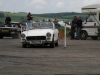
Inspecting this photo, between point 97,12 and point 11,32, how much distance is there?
6.88 m

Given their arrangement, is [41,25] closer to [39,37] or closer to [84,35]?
[39,37]

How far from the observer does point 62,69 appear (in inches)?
473

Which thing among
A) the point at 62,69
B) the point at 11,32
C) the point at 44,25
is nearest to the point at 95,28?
the point at 11,32

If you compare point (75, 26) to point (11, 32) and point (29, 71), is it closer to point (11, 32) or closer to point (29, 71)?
point (11, 32)

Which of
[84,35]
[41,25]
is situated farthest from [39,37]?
[84,35]

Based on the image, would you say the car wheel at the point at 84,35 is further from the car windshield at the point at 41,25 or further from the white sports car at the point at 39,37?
the white sports car at the point at 39,37

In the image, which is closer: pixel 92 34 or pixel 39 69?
pixel 39 69

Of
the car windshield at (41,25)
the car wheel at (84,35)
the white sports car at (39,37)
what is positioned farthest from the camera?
the car wheel at (84,35)

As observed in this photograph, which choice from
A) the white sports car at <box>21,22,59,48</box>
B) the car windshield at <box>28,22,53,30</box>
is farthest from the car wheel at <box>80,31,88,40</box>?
the white sports car at <box>21,22,59,48</box>

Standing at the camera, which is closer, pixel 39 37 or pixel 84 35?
pixel 39 37

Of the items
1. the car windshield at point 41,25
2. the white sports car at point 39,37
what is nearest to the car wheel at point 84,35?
the car windshield at point 41,25

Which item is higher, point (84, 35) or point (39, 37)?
point (39, 37)

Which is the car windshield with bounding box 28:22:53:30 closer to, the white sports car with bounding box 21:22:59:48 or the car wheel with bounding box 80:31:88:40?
the white sports car with bounding box 21:22:59:48

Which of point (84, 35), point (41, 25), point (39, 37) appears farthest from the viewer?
point (84, 35)
